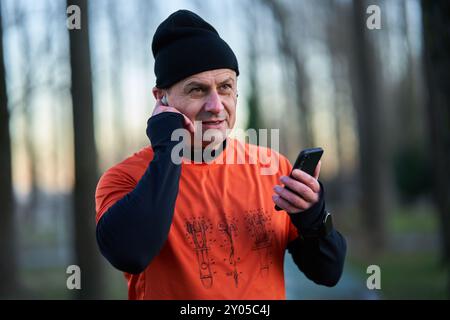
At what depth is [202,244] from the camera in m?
2.16

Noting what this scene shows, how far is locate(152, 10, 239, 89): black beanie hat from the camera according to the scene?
2281mm

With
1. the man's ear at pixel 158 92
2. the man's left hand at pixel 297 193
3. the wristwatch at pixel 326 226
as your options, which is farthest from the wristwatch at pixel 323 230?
the man's ear at pixel 158 92

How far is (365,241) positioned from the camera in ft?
44.7

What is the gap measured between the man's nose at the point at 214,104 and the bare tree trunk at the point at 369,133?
11715 mm

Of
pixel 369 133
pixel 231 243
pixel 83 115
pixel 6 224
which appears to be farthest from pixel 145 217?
pixel 369 133

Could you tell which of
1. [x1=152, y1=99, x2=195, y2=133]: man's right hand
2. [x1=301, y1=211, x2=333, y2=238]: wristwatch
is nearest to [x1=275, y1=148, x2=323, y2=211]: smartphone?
→ [x1=301, y1=211, x2=333, y2=238]: wristwatch

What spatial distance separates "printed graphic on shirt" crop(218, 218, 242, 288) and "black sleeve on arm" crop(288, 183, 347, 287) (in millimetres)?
239

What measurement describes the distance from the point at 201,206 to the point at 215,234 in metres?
0.13

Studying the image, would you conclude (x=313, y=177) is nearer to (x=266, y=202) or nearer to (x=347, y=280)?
(x=266, y=202)

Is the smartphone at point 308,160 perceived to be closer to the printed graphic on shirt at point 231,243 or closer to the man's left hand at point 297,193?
the man's left hand at point 297,193

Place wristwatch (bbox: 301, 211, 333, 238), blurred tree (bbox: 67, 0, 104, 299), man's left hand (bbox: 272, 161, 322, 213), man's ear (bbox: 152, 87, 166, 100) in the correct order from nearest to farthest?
man's left hand (bbox: 272, 161, 322, 213), wristwatch (bbox: 301, 211, 333, 238), man's ear (bbox: 152, 87, 166, 100), blurred tree (bbox: 67, 0, 104, 299)

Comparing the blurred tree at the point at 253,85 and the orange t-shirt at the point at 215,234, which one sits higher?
the blurred tree at the point at 253,85

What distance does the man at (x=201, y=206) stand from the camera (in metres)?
2.00

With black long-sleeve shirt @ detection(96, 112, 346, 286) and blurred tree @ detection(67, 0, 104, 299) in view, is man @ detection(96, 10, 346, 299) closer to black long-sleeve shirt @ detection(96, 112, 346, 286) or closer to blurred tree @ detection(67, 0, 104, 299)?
black long-sleeve shirt @ detection(96, 112, 346, 286)
